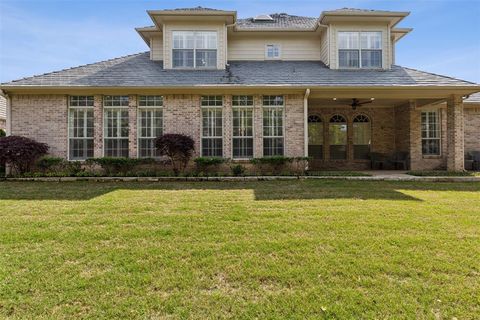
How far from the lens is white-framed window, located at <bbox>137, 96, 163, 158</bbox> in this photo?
37.5 feet

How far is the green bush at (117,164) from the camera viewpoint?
10.5 metres

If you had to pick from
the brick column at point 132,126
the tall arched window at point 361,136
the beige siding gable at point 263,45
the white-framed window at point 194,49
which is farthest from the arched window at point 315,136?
the brick column at point 132,126

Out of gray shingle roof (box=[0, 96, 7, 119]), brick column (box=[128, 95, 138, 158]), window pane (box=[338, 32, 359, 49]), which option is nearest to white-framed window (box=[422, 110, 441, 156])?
window pane (box=[338, 32, 359, 49])

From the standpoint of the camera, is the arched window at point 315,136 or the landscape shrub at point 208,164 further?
the arched window at point 315,136

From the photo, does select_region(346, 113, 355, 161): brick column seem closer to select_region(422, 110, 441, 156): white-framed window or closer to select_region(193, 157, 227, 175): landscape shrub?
select_region(422, 110, 441, 156): white-framed window

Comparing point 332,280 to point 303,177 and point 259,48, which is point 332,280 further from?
point 259,48

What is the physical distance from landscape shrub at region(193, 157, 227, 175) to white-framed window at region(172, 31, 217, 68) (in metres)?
4.78

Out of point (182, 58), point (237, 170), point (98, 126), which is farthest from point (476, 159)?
point (98, 126)

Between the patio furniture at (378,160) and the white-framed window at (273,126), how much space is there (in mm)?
6653

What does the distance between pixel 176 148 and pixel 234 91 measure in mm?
3247

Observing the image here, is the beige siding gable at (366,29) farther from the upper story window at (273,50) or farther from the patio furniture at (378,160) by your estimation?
the patio furniture at (378,160)

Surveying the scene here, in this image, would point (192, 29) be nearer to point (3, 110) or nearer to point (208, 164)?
point (208, 164)

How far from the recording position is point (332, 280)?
9.28 ft

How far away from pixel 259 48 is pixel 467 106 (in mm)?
10908
